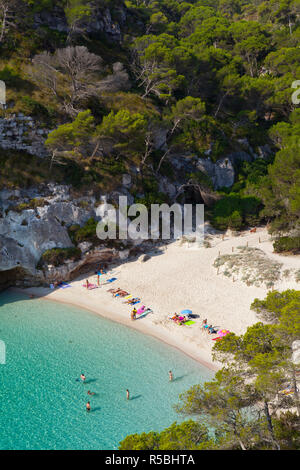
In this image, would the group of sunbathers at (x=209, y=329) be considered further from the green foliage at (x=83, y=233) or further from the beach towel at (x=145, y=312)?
the green foliage at (x=83, y=233)

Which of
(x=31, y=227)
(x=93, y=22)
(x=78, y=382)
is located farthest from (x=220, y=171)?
(x=78, y=382)

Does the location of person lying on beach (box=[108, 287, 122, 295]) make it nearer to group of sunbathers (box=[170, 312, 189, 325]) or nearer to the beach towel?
the beach towel

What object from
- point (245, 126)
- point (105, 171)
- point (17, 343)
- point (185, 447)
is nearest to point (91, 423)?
point (185, 447)

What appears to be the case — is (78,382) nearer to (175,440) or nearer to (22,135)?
(175,440)

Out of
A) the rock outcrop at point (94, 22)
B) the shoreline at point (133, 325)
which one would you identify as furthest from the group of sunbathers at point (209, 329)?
the rock outcrop at point (94, 22)

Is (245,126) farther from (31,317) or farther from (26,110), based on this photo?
(31,317)

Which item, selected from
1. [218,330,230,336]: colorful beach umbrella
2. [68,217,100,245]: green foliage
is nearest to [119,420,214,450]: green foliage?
[218,330,230,336]: colorful beach umbrella

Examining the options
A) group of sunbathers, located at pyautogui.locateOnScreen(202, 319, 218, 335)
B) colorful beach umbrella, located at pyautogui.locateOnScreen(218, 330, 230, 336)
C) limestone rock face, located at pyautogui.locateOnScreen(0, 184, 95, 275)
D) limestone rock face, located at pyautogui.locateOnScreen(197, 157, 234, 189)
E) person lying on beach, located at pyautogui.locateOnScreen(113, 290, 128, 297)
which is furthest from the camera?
limestone rock face, located at pyautogui.locateOnScreen(197, 157, 234, 189)
